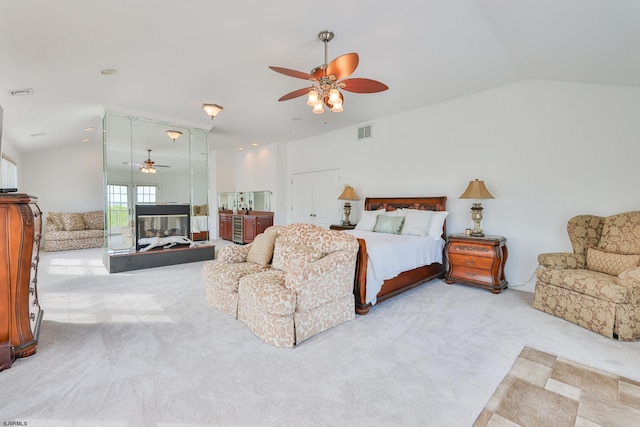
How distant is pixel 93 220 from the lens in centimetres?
779

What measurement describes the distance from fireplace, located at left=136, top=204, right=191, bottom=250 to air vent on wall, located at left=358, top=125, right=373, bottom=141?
155 inches

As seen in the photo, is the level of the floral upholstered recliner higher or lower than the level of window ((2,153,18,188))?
lower

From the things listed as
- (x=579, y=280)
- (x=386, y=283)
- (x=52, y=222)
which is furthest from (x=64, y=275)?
(x=579, y=280)

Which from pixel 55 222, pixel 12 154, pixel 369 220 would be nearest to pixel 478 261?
pixel 369 220

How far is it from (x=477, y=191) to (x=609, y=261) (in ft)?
5.14

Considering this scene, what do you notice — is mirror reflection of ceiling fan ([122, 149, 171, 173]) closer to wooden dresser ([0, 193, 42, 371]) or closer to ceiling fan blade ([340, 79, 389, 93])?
wooden dresser ([0, 193, 42, 371])

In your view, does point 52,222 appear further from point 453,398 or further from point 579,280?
point 579,280

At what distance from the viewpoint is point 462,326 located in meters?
2.86

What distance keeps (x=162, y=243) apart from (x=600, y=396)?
6.16 m

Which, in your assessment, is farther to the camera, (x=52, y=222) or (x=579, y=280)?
(x=52, y=222)

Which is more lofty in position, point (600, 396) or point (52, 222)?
point (52, 222)

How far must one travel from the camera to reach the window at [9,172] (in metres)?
5.66

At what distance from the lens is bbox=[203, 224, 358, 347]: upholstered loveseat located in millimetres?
2438

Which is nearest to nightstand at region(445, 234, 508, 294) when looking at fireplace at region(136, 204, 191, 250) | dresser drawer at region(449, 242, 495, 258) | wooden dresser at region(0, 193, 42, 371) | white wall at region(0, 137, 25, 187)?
dresser drawer at region(449, 242, 495, 258)
